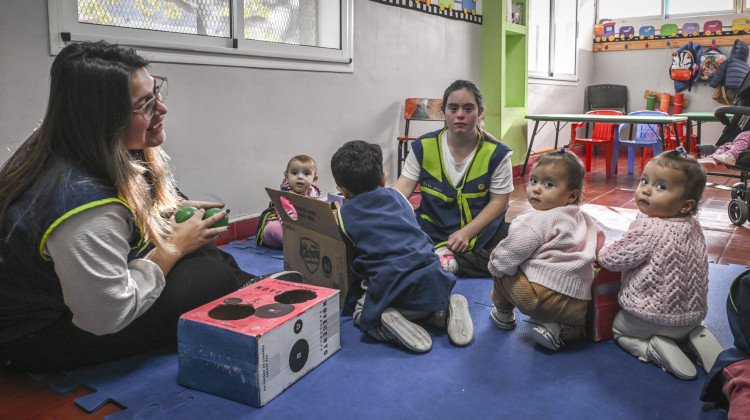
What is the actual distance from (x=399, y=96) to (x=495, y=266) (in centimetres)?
288

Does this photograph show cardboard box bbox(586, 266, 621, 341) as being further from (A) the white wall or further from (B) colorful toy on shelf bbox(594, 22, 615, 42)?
(B) colorful toy on shelf bbox(594, 22, 615, 42)

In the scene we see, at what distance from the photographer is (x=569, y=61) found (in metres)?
7.69

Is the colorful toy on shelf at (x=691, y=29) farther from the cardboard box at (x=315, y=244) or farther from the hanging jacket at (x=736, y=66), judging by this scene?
the cardboard box at (x=315, y=244)

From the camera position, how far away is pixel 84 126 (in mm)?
1304

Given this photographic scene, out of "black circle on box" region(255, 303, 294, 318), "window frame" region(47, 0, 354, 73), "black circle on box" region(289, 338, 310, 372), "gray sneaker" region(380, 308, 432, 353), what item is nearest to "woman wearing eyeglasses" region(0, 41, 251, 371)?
"black circle on box" region(255, 303, 294, 318)

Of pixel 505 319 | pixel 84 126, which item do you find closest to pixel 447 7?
pixel 505 319

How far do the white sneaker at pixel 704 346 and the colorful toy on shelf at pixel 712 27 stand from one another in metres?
6.97

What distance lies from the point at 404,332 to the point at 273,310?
1.54ft

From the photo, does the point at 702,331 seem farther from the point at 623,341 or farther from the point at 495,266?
the point at 495,266

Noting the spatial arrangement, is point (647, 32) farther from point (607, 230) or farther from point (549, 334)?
point (549, 334)

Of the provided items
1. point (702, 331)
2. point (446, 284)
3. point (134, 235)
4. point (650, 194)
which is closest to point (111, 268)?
point (134, 235)

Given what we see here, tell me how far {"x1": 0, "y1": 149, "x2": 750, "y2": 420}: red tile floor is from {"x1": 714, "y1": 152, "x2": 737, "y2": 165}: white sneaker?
1.33ft

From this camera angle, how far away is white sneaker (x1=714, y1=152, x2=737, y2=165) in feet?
12.4

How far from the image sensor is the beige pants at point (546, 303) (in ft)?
5.87
